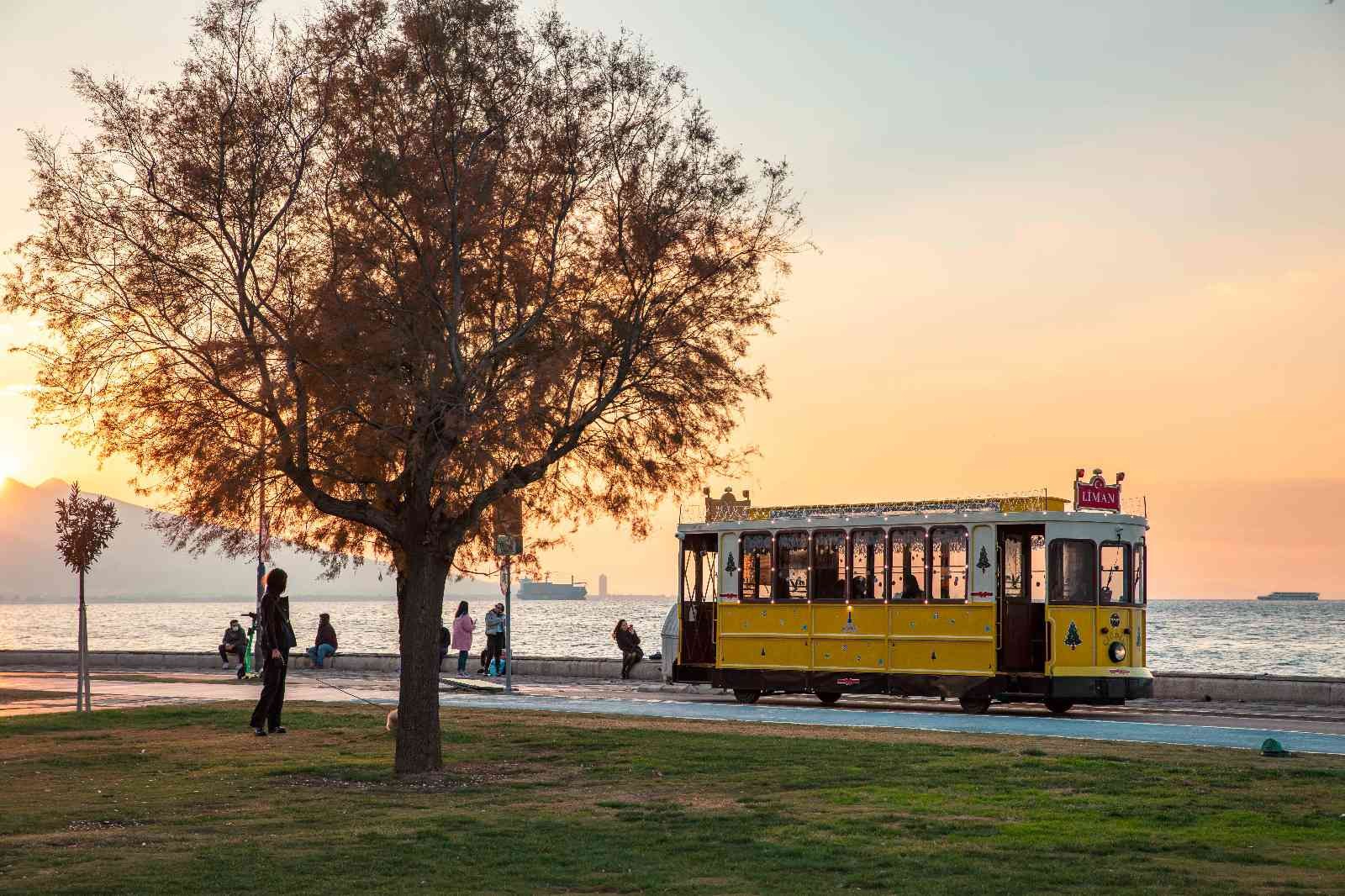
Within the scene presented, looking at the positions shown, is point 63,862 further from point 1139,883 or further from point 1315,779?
point 1315,779

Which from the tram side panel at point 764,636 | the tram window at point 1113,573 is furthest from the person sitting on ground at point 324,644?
the tram window at point 1113,573

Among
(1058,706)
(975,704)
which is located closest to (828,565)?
(975,704)

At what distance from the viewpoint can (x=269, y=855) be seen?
465 inches

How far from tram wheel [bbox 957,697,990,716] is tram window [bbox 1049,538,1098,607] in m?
2.16

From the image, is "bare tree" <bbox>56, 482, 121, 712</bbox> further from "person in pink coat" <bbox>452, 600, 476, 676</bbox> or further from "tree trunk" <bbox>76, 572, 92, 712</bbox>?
"person in pink coat" <bbox>452, 600, 476, 676</bbox>

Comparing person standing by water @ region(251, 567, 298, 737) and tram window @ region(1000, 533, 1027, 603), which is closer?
person standing by water @ region(251, 567, 298, 737)

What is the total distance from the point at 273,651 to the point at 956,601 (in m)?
12.1

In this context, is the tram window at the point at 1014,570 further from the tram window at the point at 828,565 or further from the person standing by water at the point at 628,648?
the person standing by water at the point at 628,648

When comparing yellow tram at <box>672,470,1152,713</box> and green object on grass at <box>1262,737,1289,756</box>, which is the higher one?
yellow tram at <box>672,470,1152,713</box>

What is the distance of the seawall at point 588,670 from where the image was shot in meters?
29.9

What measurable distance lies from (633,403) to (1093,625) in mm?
12800

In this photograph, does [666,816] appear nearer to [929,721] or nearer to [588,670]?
[929,721]

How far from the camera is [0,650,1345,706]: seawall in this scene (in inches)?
1176

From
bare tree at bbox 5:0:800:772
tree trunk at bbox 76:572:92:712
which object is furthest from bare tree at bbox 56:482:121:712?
bare tree at bbox 5:0:800:772
